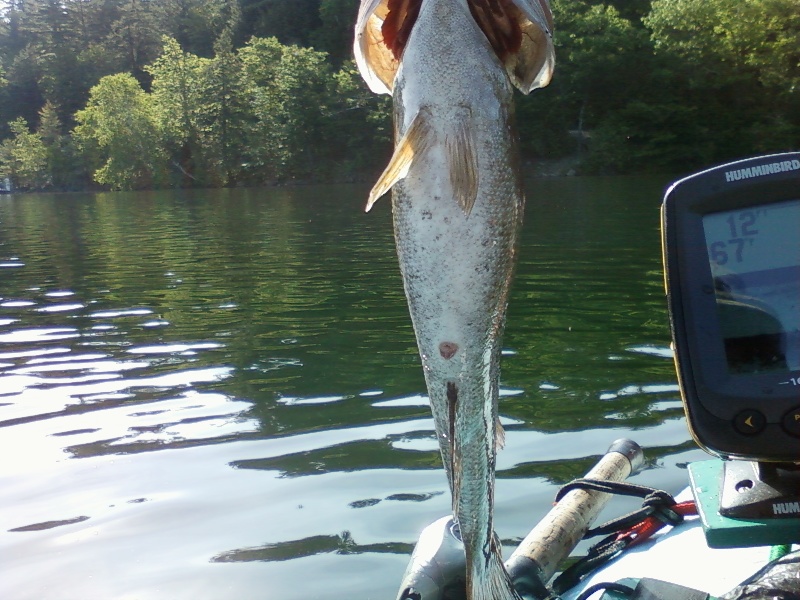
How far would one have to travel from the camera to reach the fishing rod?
80.5 inches

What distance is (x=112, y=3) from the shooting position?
98750 mm

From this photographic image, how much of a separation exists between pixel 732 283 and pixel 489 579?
0.80m

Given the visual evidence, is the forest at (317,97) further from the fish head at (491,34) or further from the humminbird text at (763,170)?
the fish head at (491,34)

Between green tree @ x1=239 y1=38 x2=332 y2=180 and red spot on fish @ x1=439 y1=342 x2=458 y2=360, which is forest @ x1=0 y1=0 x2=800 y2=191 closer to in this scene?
green tree @ x1=239 y1=38 x2=332 y2=180

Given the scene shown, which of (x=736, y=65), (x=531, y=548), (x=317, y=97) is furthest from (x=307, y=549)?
(x=317, y=97)

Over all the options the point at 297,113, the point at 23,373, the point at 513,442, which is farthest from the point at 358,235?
the point at 297,113

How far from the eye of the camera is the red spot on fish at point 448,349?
1.29 metres

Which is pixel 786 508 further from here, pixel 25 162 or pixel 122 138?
pixel 25 162

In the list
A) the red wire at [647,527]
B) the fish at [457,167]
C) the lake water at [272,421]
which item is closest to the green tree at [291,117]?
the lake water at [272,421]

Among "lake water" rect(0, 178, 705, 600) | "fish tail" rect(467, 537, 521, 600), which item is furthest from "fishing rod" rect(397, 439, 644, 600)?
"lake water" rect(0, 178, 705, 600)

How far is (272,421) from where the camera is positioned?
6684mm

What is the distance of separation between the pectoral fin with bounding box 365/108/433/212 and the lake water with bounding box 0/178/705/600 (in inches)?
123

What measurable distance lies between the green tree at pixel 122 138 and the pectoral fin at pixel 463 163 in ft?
216

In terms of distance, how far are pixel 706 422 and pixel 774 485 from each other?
0.20 m
